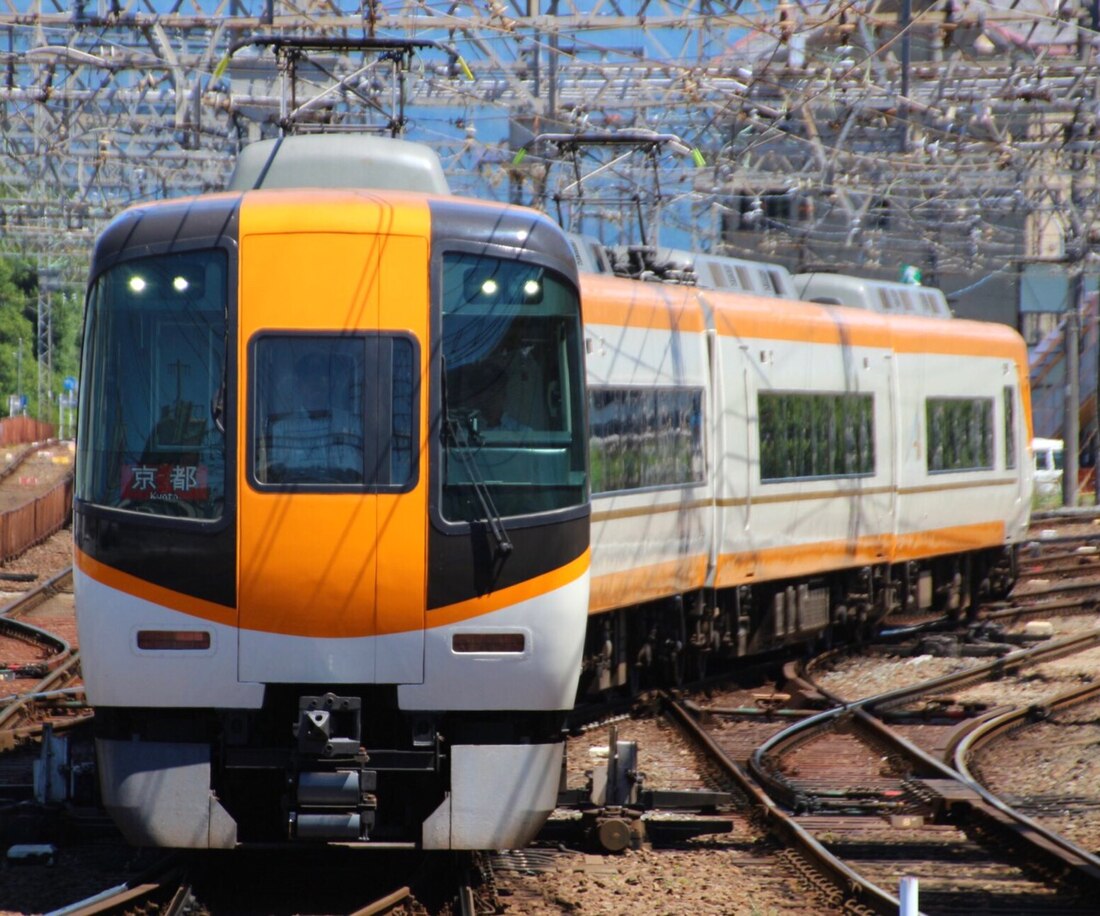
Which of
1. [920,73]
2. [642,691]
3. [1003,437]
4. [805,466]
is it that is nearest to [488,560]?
[642,691]

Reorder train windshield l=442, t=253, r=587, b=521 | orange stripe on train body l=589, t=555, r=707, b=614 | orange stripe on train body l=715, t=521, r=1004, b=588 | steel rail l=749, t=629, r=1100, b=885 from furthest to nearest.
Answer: orange stripe on train body l=715, t=521, r=1004, b=588, orange stripe on train body l=589, t=555, r=707, b=614, steel rail l=749, t=629, r=1100, b=885, train windshield l=442, t=253, r=587, b=521

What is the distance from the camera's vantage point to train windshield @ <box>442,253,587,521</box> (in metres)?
7.44

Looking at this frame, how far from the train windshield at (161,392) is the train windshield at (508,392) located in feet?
2.97

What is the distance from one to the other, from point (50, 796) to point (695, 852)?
2.85 m

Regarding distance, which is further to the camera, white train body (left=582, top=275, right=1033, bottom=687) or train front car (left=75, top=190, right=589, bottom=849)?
white train body (left=582, top=275, right=1033, bottom=687)

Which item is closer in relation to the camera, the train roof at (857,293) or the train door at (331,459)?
the train door at (331,459)

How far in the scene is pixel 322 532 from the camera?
720cm

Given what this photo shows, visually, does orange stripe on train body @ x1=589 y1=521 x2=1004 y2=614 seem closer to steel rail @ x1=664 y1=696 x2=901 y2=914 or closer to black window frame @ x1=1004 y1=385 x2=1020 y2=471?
black window frame @ x1=1004 y1=385 x2=1020 y2=471

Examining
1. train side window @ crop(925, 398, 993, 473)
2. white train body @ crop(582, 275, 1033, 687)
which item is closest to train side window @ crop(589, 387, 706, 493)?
white train body @ crop(582, 275, 1033, 687)

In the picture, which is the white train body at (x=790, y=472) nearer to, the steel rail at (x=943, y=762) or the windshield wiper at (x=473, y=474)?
the steel rail at (x=943, y=762)

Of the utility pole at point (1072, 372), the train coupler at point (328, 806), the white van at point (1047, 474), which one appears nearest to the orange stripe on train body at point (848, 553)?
the train coupler at point (328, 806)

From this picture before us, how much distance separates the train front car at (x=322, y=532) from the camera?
7.20 metres

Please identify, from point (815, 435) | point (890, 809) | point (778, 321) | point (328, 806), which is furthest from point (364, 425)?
point (815, 435)

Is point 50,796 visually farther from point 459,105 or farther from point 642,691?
point 459,105
